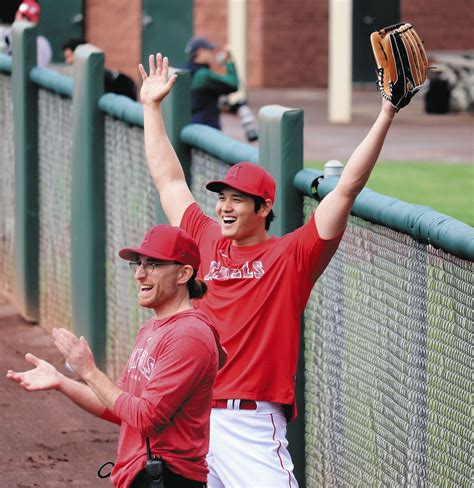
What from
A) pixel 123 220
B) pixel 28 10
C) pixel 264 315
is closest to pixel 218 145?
pixel 264 315

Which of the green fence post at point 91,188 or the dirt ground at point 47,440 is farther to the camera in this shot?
the green fence post at point 91,188

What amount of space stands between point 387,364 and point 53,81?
5419 millimetres

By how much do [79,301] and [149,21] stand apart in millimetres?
21985

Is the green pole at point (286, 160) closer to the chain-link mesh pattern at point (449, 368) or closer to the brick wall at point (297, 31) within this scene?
the chain-link mesh pattern at point (449, 368)

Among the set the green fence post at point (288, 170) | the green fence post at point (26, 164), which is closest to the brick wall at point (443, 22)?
the green fence post at point (26, 164)

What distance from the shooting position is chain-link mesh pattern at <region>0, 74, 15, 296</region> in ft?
39.3

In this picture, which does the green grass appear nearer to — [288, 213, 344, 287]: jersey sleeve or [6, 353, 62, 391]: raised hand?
[288, 213, 344, 287]: jersey sleeve

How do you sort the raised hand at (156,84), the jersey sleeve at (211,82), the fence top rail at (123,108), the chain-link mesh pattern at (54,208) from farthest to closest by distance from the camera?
the jersey sleeve at (211,82) → the chain-link mesh pattern at (54,208) → the fence top rail at (123,108) → the raised hand at (156,84)

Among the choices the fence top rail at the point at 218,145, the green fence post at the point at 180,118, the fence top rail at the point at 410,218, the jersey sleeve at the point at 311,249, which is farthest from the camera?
the green fence post at the point at 180,118

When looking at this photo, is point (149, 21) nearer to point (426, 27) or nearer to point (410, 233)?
point (426, 27)

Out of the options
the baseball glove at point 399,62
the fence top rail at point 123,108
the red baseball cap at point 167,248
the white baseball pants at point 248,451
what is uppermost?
the baseball glove at point 399,62

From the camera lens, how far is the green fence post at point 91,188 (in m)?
9.52

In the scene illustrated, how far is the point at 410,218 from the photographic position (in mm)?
5336

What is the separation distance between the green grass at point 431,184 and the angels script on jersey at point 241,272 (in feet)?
31.1
